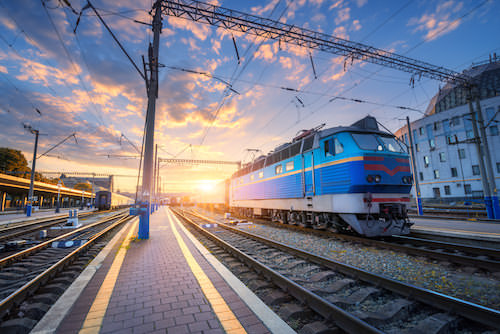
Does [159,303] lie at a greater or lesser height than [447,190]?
lesser

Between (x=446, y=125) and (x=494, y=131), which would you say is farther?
(x=446, y=125)

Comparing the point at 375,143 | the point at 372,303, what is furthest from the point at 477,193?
the point at 372,303

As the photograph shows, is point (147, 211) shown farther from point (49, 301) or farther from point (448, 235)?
point (448, 235)

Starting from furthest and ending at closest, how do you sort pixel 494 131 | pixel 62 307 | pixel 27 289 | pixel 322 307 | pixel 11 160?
pixel 11 160
pixel 494 131
pixel 27 289
pixel 62 307
pixel 322 307

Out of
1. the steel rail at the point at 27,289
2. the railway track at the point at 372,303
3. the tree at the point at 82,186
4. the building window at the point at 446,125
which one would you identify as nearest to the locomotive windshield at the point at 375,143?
the railway track at the point at 372,303

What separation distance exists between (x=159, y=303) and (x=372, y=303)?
3203 millimetres

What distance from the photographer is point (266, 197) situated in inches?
549

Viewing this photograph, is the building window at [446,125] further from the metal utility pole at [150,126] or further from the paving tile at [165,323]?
the paving tile at [165,323]

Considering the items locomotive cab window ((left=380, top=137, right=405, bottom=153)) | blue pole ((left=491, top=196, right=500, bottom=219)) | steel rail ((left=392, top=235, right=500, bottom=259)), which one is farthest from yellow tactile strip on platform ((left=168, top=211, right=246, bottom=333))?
blue pole ((left=491, top=196, right=500, bottom=219))

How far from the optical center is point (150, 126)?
9078 millimetres

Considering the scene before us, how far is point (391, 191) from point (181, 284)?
24.0 feet

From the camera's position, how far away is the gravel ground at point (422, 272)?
3824 millimetres

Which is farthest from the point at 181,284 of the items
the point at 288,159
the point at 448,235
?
the point at 448,235

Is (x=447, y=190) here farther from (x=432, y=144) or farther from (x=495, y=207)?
(x=495, y=207)
